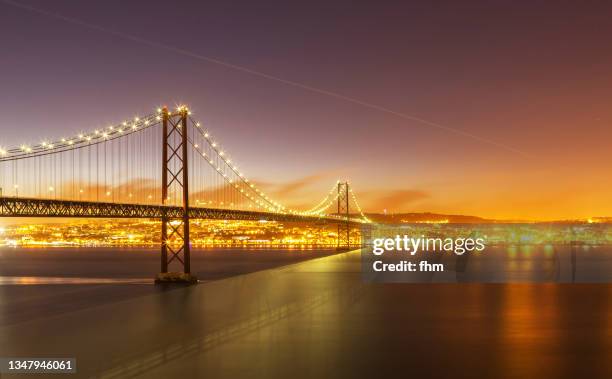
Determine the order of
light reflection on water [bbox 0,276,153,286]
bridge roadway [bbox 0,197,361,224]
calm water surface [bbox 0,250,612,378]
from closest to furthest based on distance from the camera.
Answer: calm water surface [bbox 0,250,612,378]
bridge roadway [bbox 0,197,361,224]
light reflection on water [bbox 0,276,153,286]

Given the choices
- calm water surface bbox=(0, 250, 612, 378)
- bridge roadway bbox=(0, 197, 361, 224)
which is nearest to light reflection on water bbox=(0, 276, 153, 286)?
calm water surface bbox=(0, 250, 612, 378)

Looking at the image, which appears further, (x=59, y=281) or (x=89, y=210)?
(x=59, y=281)

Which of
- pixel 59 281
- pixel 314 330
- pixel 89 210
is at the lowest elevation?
pixel 59 281

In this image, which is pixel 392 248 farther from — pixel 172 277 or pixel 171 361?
pixel 171 361

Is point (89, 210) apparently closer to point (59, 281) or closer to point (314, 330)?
point (314, 330)

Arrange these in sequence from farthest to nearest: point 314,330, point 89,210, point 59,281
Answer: point 59,281 → point 89,210 → point 314,330

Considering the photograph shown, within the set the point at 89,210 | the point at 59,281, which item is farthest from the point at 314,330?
the point at 59,281

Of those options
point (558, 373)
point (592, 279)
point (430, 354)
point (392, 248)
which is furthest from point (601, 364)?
point (392, 248)

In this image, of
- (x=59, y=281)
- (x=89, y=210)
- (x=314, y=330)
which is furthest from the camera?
(x=59, y=281)

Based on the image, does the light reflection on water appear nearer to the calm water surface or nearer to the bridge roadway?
the calm water surface

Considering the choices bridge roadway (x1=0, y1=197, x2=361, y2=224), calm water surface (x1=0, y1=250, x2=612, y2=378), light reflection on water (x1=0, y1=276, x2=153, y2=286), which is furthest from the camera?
light reflection on water (x1=0, y1=276, x2=153, y2=286)

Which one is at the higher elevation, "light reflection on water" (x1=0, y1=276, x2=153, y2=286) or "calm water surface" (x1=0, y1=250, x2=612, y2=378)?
"calm water surface" (x1=0, y1=250, x2=612, y2=378)
